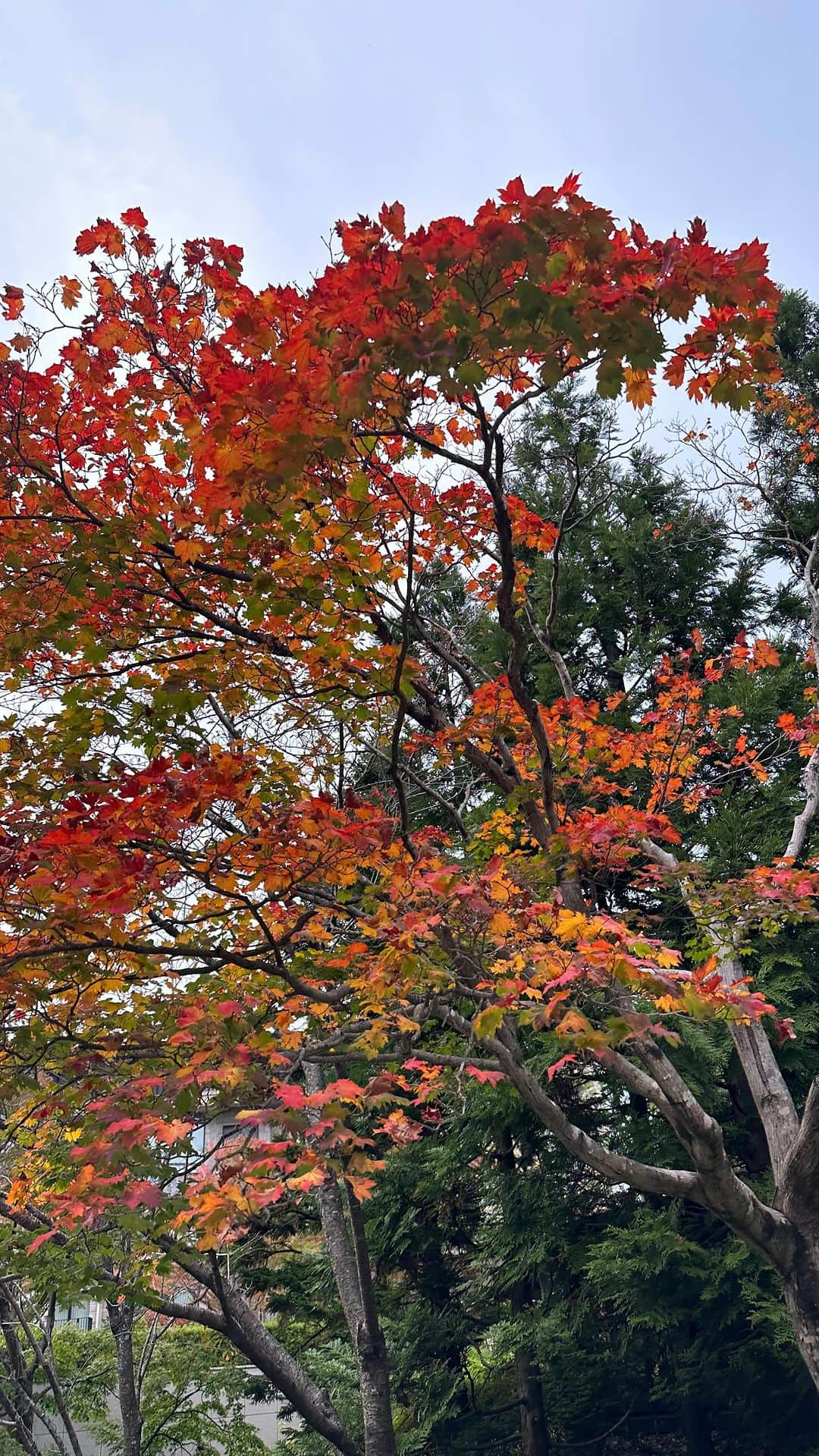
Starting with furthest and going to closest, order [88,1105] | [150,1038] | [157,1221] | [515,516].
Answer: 1. [515,516]
2. [157,1221]
3. [150,1038]
4. [88,1105]

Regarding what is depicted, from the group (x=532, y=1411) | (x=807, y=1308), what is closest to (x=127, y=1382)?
(x=532, y=1411)

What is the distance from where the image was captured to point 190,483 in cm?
515

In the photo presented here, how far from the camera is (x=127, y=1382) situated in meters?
9.06

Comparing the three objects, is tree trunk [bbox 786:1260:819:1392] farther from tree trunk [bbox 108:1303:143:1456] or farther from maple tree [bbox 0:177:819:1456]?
tree trunk [bbox 108:1303:143:1456]

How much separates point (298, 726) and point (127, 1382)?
7.24m

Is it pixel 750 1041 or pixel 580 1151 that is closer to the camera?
pixel 580 1151

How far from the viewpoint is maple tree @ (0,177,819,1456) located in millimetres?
3154

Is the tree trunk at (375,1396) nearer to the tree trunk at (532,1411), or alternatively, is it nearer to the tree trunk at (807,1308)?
the tree trunk at (532,1411)

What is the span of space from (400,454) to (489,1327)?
8718mm

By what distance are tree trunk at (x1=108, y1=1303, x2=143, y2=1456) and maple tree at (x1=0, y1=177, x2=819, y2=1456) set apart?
2.54 m

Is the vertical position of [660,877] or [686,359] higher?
[686,359]

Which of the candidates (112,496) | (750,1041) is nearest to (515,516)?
(112,496)

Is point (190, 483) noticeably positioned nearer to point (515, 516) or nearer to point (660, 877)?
point (515, 516)

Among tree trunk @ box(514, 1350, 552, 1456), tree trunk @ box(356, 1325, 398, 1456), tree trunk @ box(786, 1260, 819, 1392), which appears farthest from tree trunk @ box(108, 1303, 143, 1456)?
tree trunk @ box(786, 1260, 819, 1392)
